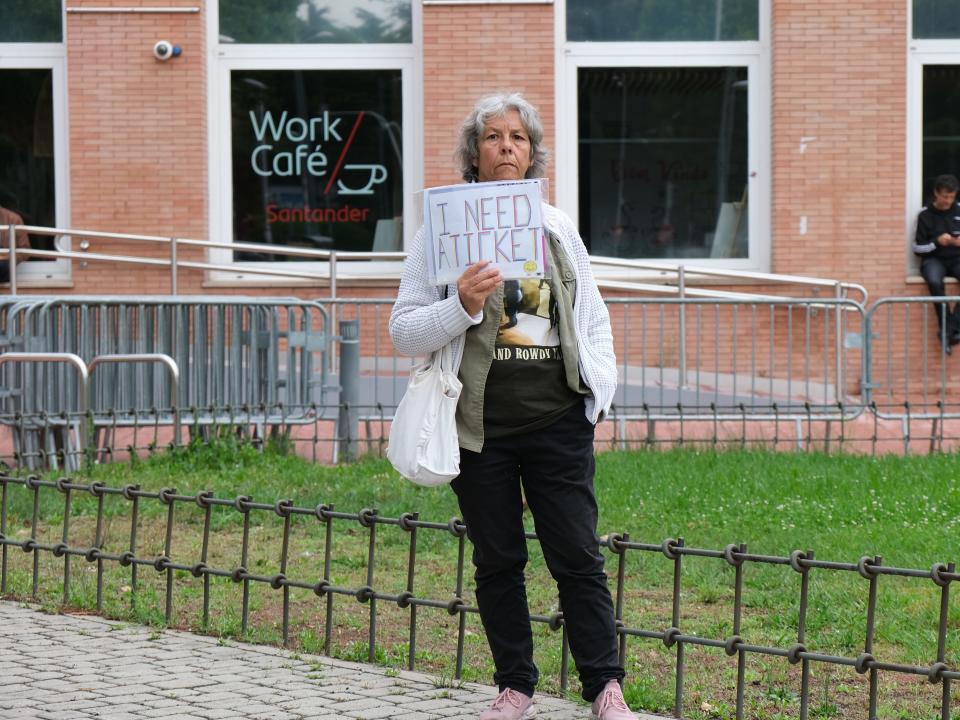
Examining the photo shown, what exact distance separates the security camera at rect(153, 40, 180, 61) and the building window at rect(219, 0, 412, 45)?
0.68m

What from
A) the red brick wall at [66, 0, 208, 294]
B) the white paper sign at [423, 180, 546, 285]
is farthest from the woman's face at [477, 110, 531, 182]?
the red brick wall at [66, 0, 208, 294]

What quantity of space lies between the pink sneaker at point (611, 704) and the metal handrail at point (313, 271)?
35.9 feet

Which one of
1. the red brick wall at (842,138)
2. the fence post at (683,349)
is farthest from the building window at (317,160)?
the fence post at (683,349)

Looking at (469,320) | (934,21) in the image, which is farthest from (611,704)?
(934,21)

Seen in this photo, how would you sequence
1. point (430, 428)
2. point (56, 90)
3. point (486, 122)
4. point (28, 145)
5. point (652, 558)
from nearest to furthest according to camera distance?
1. point (430, 428)
2. point (486, 122)
3. point (652, 558)
4. point (56, 90)
5. point (28, 145)

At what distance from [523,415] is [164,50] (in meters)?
12.1

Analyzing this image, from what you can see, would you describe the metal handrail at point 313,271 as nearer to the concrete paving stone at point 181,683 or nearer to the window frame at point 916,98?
the window frame at point 916,98

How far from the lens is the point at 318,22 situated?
16.4 metres

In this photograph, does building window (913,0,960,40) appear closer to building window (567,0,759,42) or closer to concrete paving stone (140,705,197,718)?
building window (567,0,759,42)

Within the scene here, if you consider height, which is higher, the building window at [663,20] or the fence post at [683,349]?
the building window at [663,20]

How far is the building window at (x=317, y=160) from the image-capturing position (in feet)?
54.0

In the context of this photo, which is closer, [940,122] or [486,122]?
[486,122]

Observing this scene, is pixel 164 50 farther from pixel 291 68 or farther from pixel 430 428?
pixel 430 428

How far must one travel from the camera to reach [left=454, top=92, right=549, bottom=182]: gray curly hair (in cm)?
470
